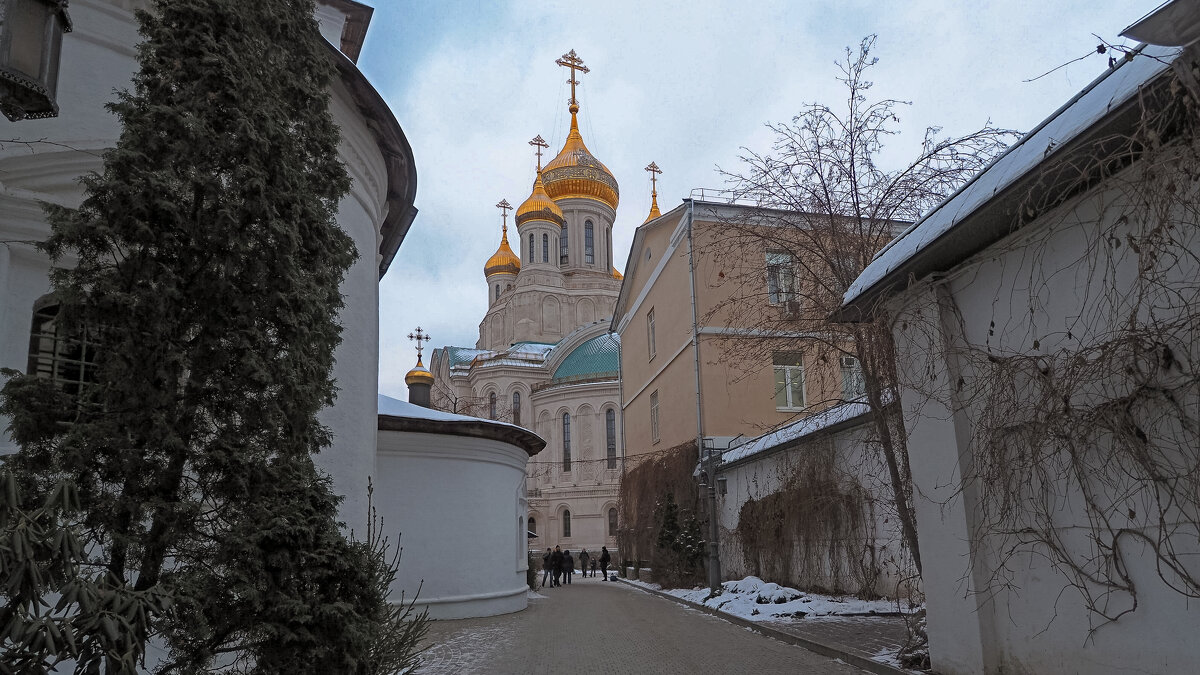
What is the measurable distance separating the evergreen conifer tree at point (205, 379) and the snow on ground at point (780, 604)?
33.0 ft

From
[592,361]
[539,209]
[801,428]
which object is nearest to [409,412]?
[801,428]

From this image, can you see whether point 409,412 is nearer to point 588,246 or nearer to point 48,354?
point 48,354

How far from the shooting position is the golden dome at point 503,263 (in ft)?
220

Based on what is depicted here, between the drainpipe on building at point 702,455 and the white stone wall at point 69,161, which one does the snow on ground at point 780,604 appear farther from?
the white stone wall at point 69,161

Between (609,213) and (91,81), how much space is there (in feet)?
181

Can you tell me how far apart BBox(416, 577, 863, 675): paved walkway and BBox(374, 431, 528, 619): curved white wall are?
670mm

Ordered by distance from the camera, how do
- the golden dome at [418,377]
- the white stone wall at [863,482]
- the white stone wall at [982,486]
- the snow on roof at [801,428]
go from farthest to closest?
the golden dome at [418,377]
the snow on roof at [801,428]
the white stone wall at [863,482]
the white stone wall at [982,486]

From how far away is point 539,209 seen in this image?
195ft

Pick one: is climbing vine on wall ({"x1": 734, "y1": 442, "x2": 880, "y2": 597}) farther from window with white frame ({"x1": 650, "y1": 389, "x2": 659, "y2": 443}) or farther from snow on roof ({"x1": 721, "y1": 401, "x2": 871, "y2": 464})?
window with white frame ({"x1": 650, "y1": 389, "x2": 659, "y2": 443})

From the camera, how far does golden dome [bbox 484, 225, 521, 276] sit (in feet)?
220

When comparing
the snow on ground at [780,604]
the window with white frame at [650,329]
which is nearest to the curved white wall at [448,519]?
the snow on ground at [780,604]

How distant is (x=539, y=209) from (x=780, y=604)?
47459 millimetres

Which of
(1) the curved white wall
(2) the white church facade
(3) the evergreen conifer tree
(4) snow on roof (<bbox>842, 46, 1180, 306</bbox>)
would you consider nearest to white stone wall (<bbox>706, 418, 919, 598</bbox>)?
(4) snow on roof (<bbox>842, 46, 1180, 306</bbox>)

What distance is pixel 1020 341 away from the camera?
693 centimetres
